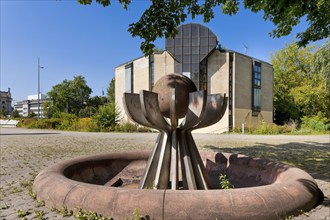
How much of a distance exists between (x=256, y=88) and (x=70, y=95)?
48799 mm

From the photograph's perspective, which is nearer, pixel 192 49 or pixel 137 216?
pixel 137 216

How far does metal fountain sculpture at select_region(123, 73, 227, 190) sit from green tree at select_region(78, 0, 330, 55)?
1.50m

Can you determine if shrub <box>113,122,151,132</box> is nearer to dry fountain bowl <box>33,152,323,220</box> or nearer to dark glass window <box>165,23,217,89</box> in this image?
dark glass window <box>165,23,217,89</box>

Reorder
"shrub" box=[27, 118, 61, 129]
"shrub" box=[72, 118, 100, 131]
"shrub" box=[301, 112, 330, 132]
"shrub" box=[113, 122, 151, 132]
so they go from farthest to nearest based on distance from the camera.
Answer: "shrub" box=[27, 118, 61, 129]
"shrub" box=[301, 112, 330, 132]
"shrub" box=[72, 118, 100, 131]
"shrub" box=[113, 122, 151, 132]

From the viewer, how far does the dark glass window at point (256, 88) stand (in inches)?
1185

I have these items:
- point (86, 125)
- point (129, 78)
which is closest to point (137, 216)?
point (86, 125)

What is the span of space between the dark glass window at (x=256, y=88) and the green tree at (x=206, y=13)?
Answer: 23.5 meters

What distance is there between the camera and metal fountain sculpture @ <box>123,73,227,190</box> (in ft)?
14.1

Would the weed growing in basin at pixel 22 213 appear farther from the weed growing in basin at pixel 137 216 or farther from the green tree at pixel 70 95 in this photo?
the green tree at pixel 70 95

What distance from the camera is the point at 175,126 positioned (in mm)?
4637

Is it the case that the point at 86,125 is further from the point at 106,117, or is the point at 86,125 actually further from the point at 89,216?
the point at 89,216

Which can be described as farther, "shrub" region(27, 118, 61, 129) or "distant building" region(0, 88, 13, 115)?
"distant building" region(0, 88, 13, 115)

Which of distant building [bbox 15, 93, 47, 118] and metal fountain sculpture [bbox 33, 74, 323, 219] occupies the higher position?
distant building [bbox 15, 93, 47, 118]

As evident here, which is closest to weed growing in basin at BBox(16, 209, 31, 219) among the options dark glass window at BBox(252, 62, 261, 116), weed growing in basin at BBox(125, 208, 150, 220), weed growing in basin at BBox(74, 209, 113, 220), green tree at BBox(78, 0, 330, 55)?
weed growing in basin at BBox(74, 209, 113, 220)
